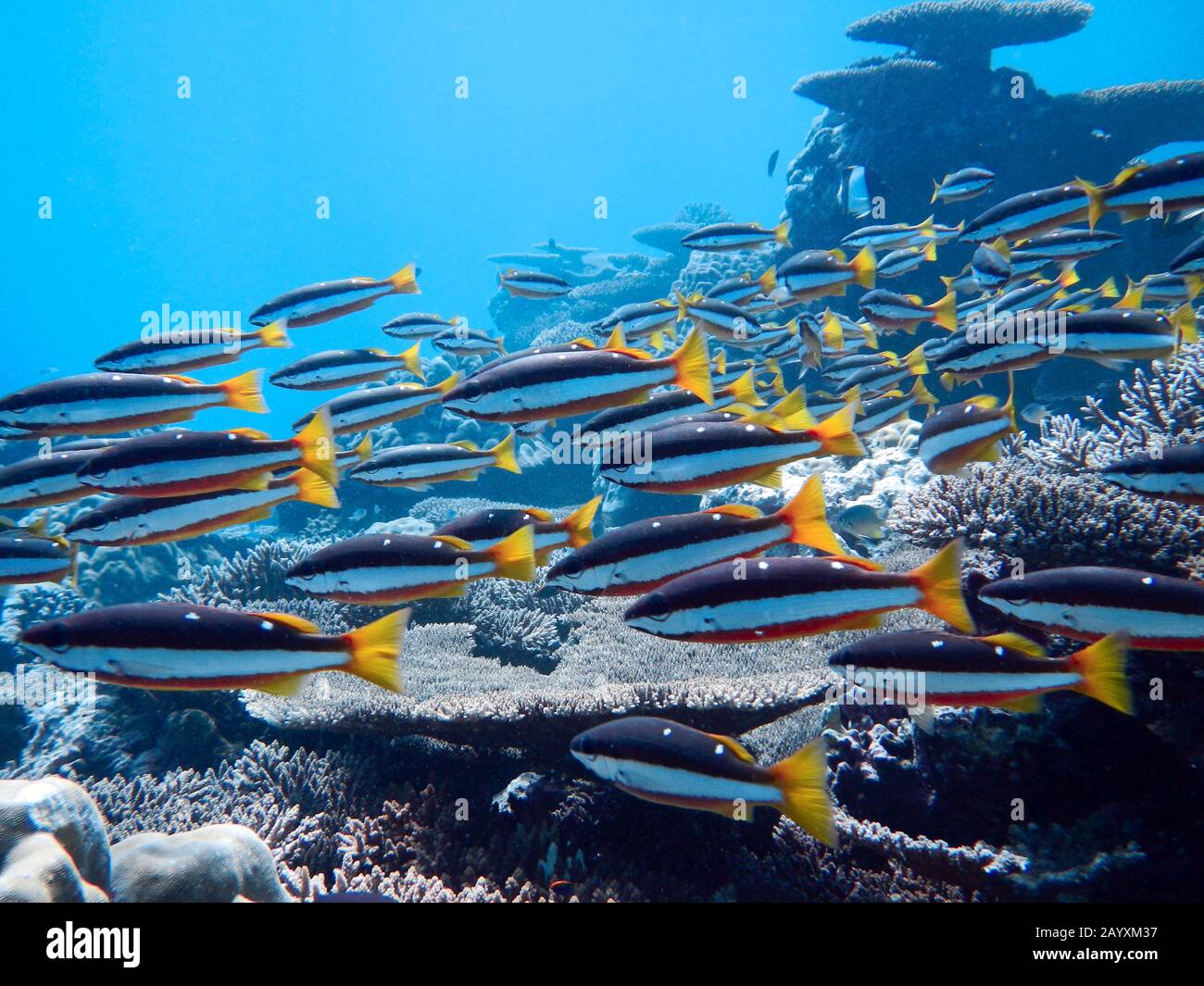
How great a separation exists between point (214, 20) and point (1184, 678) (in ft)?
429

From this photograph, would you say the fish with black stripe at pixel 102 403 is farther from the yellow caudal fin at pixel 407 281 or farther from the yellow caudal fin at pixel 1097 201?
the yellow caudal fin at pixel 1097 201

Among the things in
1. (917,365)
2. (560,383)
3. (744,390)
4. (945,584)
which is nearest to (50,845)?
(560,383)

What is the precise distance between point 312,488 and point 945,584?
2.82 metres

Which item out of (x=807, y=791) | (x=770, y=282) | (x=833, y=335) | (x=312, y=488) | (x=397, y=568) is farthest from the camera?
(x=833, y=335)

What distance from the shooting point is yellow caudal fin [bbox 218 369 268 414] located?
3434mm

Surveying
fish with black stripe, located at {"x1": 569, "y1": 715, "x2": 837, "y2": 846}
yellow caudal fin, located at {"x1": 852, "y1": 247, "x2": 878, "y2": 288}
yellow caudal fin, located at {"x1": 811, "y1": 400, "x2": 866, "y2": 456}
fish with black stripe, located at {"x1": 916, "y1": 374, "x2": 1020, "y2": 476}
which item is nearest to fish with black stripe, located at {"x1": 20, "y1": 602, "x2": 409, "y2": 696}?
fish with black stripe, located at {"x1": 569, "y1": 715, "x2": 837, "y2": 846}

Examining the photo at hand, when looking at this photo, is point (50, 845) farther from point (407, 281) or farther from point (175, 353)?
point (407, 281)

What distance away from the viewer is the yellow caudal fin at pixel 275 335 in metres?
4.21

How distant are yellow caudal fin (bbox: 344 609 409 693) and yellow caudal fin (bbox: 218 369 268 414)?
1.78m

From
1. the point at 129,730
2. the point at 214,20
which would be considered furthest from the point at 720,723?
the point at 214,20

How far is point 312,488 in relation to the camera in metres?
2.97

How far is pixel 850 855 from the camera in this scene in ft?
12.2

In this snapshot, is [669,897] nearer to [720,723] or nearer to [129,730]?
[720,723]
